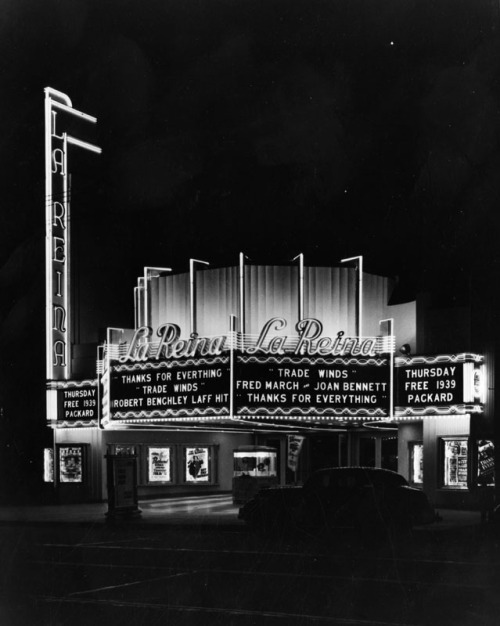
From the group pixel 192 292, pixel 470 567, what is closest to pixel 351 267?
pixel 192 292

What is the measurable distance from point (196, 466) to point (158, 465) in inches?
65.4

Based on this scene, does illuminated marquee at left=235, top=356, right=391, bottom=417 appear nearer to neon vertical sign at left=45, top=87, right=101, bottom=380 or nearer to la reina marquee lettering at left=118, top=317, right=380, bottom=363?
la reina marquee lettering at left=118, top=317, right=380, bottom=363

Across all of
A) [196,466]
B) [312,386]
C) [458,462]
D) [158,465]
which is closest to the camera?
[458,462]

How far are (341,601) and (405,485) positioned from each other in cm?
877

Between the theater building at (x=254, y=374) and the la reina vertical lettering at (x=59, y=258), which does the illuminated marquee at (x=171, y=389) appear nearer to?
the theater building at (x=254, y=374)

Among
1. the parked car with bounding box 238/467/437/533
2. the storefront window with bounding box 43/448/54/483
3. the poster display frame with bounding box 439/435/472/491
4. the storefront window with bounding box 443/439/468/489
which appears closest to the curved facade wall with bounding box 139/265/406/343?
the poster display frame with bounding box 439/435/472/491

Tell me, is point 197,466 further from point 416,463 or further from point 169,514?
point 416,463

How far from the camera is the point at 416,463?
25203 millimetres

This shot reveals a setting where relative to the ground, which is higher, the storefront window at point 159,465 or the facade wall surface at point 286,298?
the facade wall surface at point 286,298

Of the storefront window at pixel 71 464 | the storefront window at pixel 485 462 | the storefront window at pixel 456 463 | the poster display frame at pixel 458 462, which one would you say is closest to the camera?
the storefront window at pixel 485 462

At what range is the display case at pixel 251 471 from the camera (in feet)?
83.5

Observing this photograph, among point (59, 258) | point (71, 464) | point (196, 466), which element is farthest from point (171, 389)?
point (196, 466)

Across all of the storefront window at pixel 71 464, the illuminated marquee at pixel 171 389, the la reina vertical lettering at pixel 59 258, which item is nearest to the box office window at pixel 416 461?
the illuminated marquee at pixel 171 389

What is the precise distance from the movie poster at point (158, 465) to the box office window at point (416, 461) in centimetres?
970
